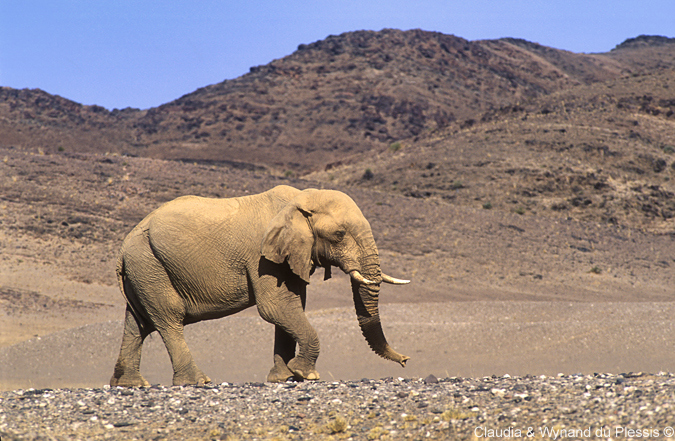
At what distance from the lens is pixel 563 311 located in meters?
19.2

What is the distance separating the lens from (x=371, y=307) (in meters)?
8.30

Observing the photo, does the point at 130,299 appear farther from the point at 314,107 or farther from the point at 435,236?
the point at 314,107

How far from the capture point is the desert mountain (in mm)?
80000

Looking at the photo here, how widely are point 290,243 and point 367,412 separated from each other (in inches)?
94.7

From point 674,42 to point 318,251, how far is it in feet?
489

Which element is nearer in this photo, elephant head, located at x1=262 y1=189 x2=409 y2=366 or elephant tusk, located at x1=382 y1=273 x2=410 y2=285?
elephant tusk, located at x1=382 y1=273 x2=410 y2=285

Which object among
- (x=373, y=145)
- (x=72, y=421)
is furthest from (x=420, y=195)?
(x=373, y=145)

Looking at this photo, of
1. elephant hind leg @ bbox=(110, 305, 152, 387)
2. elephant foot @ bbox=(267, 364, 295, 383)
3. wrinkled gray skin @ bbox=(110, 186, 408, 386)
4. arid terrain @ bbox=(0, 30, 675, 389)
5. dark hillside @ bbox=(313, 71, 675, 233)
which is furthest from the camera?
dark hillside @ bbox=(313, 71, 675, 233)

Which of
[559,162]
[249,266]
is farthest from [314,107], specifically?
[249,266]

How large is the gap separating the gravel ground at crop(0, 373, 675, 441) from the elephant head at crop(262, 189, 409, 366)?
4.07 feet

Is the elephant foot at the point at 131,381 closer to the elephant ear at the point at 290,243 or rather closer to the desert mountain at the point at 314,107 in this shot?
the elephant ear at the point at 290,243

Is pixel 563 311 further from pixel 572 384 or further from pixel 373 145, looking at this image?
pixel 373 145

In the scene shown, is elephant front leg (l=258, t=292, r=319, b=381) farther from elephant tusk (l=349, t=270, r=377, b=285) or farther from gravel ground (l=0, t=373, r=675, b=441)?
elephant tusk (l=349, t=270, r=377, b=285)

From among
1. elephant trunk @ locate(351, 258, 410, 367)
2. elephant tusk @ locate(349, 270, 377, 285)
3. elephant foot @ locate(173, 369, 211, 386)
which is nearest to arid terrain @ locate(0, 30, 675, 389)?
elephant foot @ locate(173, 369, 211, 386)
